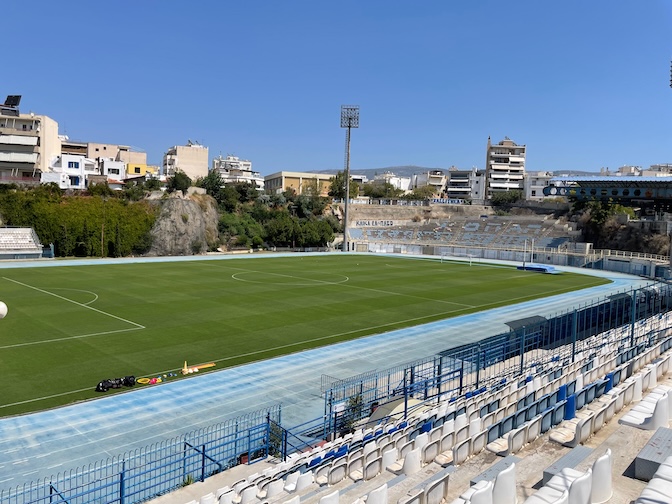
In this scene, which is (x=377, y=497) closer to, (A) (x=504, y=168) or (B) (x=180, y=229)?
(B) (x=180, y=229)

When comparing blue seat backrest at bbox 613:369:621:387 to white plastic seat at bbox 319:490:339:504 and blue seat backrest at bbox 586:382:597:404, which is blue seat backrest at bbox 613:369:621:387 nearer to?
blue seat backrest at bbox 586:382:597:404

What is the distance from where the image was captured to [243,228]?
267 ft

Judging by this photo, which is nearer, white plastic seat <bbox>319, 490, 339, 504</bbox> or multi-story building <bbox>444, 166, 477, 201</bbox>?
white plastic seat <bbox>319, 490, 339, 504</bbox>

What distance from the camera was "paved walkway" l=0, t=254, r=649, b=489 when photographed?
13.2 metres

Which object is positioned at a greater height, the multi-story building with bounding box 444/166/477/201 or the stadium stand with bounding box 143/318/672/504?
the multi-story building with bounding box 444/166/477/201

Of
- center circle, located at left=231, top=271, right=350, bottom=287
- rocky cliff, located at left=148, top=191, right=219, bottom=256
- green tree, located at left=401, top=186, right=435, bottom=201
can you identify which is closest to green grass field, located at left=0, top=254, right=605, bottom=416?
center circle, located at left=231, top=271, right=350, bottom=287

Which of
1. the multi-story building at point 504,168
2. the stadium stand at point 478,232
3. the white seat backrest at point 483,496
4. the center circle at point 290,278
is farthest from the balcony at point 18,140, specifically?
the multi-story building at point 504,168

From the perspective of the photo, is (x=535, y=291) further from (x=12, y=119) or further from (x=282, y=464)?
(x=12, y=119)

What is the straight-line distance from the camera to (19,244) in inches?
2311

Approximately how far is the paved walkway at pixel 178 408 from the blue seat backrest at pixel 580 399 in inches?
293

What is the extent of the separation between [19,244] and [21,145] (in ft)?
80.2

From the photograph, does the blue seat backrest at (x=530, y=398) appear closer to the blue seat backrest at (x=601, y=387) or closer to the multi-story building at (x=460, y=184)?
the blue seat backrest at (x=601, y=387)

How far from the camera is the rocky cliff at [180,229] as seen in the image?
231 ft

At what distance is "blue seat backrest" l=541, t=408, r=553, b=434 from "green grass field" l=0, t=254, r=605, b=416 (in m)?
13.1
